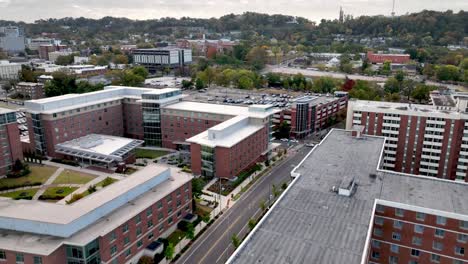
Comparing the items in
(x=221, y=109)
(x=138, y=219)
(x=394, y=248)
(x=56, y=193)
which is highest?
(x=221, y=109)

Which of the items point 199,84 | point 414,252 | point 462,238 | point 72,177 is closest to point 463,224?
point 462,238

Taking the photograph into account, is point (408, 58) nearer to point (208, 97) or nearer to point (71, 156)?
point (208, 97)

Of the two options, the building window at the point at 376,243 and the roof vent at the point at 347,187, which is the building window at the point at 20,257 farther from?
the building window at the point at 376,243

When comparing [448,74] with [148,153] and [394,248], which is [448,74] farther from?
[394,248]

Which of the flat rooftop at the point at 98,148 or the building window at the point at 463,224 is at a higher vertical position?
the building window at the point at 463,224

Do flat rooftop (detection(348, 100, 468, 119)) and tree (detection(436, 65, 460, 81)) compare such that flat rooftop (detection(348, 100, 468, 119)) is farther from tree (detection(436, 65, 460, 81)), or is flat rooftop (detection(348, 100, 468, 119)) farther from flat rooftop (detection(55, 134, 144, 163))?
tree (detection(436, 65, 460, 81))

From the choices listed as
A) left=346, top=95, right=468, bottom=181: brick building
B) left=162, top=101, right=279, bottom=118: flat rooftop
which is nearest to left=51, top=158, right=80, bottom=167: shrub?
left=162, top=101, right=279, bottom=118: flat rooftop

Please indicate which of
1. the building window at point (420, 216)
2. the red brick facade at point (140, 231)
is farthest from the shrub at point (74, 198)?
the building window at point (420, 216)
